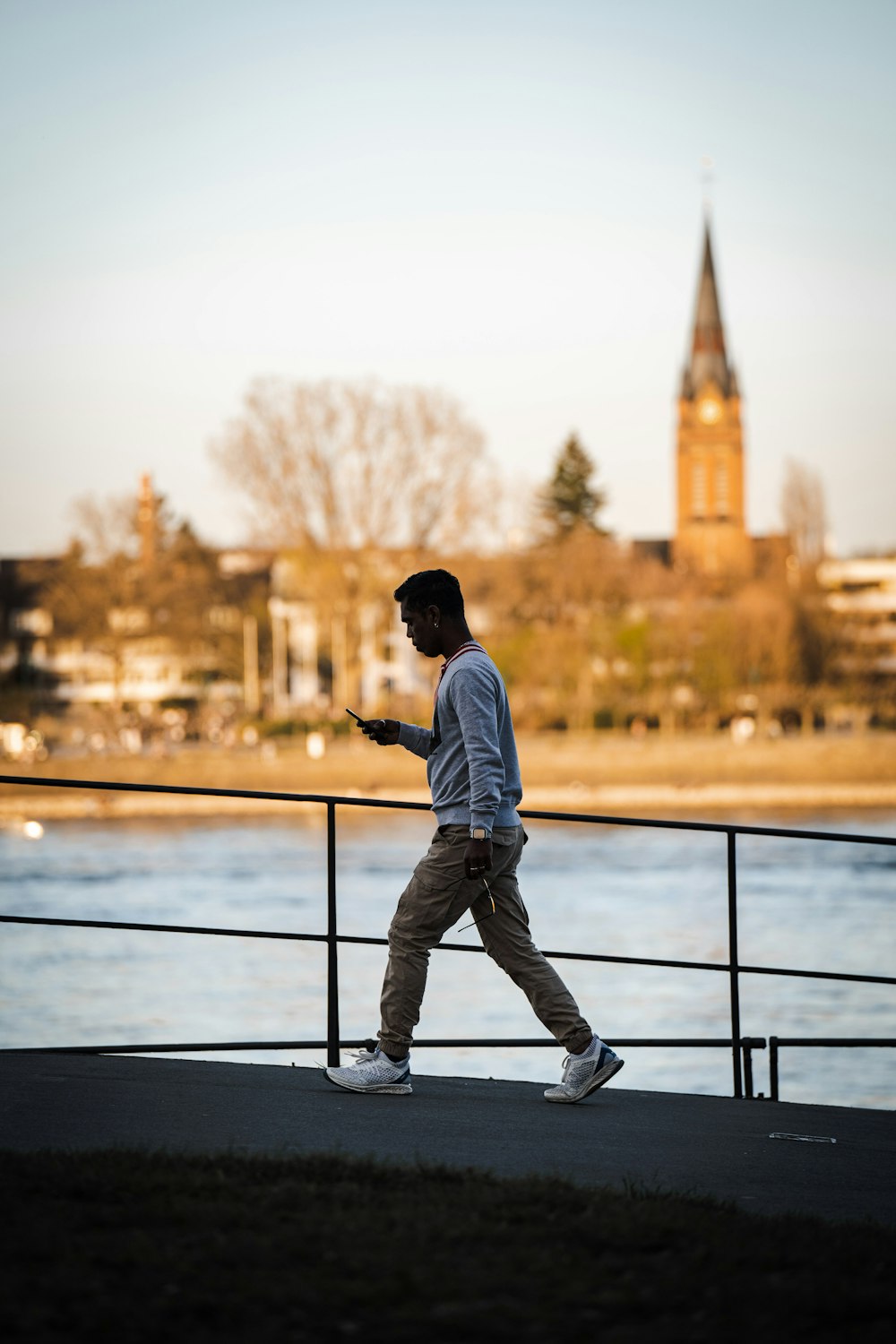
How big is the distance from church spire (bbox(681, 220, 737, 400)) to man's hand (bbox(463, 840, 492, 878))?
138 meters

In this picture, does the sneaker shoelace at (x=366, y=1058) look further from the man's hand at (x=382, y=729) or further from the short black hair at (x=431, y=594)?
the short black hair at (x=431, y=594)

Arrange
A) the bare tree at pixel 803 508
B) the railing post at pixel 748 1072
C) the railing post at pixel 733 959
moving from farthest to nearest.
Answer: the bare tree at pixel 803 508 → the railing post at pixel 748 1072 → the railing post at pixel 733 959

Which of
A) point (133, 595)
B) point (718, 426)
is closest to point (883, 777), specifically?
point (133, 595)

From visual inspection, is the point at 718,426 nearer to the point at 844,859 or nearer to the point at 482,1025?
the point at 844,859

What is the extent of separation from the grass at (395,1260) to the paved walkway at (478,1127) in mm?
396

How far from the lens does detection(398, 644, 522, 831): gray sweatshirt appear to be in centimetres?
543

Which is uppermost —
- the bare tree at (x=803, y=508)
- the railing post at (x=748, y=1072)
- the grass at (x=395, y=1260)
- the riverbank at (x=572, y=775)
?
the bare tree at (x=803, y=508)

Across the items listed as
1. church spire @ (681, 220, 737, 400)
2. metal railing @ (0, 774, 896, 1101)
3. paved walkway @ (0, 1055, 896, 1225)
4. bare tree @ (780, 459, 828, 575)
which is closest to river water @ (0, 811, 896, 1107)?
metal railing @ (0, 774, 896, 1101)

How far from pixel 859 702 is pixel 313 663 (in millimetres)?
36512

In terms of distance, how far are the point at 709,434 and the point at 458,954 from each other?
113m

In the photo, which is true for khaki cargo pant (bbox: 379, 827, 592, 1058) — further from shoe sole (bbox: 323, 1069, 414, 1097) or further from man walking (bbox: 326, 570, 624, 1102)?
shoe sole (bbox: 323, 1069, 414, 1097)

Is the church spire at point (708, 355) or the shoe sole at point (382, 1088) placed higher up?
the church spire at point (708, 355)

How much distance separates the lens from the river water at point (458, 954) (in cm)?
2261

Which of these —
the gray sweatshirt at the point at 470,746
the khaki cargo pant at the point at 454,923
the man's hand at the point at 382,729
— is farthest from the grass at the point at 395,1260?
the man's hand at the point at 382,729
